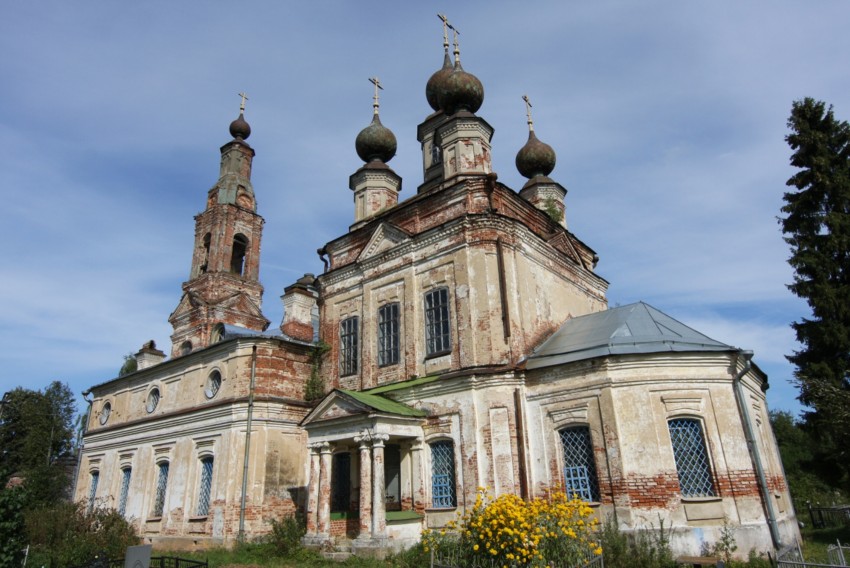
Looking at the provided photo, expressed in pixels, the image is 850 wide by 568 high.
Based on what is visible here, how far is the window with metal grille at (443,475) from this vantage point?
13086mm

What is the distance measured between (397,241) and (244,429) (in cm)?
706

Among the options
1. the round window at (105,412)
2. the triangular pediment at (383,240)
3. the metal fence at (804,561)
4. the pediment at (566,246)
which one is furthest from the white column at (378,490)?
the round window at (105,412)

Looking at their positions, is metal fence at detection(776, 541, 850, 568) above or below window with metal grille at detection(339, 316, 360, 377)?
below

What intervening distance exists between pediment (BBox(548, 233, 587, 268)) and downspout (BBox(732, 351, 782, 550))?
21.0 ft

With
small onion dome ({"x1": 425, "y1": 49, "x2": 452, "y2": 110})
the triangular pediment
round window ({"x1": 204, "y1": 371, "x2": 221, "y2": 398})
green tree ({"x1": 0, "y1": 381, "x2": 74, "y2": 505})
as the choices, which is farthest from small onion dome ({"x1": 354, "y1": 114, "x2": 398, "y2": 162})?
green tree ({"x1": 0, "y1": 381, "x2": 74, "y2": 505})

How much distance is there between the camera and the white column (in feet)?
40.1

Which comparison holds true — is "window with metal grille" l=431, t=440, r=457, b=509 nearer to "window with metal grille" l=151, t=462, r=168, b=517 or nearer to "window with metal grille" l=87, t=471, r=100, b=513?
"window with metal grille" l=151, t=462, r=168, b=517

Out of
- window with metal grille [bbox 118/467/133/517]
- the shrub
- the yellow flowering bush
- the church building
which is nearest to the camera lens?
the yellow flowering bush

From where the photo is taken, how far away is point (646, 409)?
1166 centimetres

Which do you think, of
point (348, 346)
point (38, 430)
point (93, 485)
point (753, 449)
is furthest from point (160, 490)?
point (38, 430)

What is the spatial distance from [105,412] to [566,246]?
19578 millimetres

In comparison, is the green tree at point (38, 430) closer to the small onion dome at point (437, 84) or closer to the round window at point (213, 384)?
the round window at point (213, 384)

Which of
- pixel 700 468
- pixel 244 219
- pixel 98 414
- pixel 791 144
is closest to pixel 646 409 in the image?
pixel 700 468

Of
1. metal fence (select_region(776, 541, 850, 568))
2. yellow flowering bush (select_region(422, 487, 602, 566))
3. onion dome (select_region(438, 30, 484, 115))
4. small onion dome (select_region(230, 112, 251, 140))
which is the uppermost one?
small onion dome (select_region(230, 112, 251, 140))
